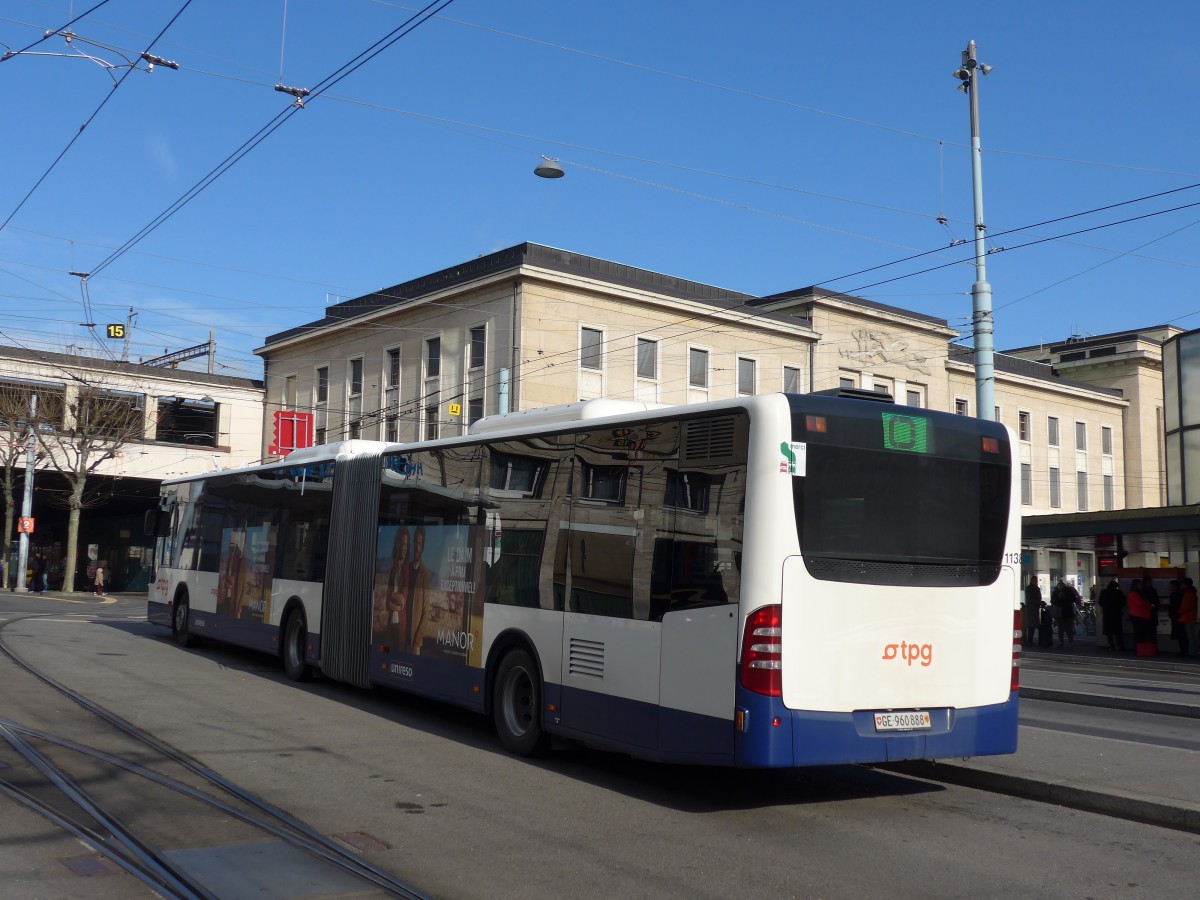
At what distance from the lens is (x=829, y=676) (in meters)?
8.20

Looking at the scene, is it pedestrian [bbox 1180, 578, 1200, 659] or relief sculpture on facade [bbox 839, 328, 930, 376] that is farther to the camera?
relief sculpture on facade [bbox 839, 328, 930, 376]

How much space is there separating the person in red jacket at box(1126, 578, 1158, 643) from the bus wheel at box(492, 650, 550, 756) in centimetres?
2165

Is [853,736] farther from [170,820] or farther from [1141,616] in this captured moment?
[1141,616]

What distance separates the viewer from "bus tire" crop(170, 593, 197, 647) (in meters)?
20.9

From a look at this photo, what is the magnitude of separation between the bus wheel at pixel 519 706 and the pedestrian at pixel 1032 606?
947 inches

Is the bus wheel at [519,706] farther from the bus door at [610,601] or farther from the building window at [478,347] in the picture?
the building window at [478,347]

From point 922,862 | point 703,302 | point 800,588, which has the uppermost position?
point 703,302

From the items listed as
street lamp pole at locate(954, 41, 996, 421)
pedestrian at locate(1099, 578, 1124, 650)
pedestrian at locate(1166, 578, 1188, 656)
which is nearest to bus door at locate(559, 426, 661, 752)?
street lamp pole at locate(954, 41, 996, 421)

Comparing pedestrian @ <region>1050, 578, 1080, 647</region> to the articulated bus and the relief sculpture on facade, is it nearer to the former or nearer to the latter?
the relief sculpture on facade

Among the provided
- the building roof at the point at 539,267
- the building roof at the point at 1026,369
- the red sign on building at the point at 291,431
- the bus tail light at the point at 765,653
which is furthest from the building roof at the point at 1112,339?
the bus tail light at the point at 765,653

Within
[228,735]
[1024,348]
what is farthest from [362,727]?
[1024,348]

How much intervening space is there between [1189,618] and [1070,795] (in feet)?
70.1

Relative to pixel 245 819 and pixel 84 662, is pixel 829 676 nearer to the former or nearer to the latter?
pixel 245 819

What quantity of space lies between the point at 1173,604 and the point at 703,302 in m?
A: 26.6
